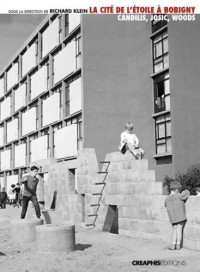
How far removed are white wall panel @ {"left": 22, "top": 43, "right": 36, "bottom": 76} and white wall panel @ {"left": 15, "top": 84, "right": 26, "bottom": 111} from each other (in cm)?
160

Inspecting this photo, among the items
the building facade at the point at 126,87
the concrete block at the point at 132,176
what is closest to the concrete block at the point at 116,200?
the concrete block at the point at 132,176

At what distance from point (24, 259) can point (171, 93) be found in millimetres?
20812

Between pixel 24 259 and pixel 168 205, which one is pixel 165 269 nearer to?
pixel 168 205

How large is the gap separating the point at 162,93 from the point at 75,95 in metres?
6.20

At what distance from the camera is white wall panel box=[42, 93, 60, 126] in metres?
35.7

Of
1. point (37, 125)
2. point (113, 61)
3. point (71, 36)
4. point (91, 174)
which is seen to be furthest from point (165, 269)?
point (37, 125)

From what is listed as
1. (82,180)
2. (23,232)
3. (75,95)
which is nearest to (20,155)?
(75,95)

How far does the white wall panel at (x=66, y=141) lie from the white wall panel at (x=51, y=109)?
1.67m

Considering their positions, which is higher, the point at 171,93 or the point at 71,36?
the point at 71,36

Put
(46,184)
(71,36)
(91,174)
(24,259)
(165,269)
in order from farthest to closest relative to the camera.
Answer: (71,36) < (46,184) < (91,174) < (24,259) < (165,269)

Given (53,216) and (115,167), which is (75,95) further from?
(115,167)

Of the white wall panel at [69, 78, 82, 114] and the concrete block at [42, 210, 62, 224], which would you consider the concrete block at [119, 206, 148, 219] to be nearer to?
the concrete block at [42, 210, 62, 224]

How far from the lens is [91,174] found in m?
15.0

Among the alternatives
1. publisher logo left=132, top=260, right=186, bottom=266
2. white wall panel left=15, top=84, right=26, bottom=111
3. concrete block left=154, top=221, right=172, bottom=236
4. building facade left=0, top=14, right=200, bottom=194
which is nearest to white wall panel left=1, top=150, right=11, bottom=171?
white wall panel left=15, top=84, right=26, bottom=111
